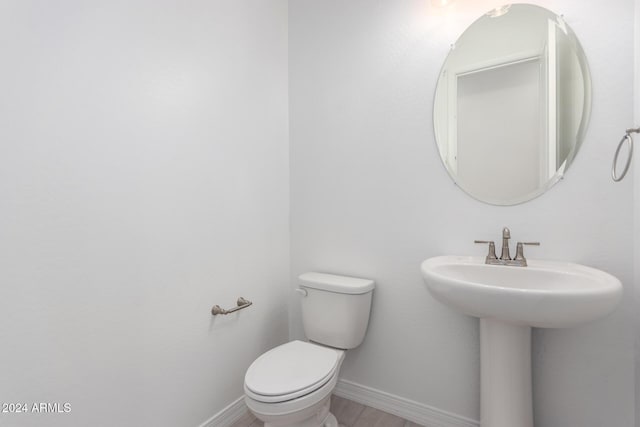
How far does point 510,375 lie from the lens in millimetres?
1210

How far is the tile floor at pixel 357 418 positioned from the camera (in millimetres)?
1562

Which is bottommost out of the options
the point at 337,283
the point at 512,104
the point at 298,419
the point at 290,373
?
the point at 298,419

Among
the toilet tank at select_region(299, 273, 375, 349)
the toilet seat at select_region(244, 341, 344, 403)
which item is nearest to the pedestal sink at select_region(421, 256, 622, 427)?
the toilet tank at select_region(299, 273, 375, 349)

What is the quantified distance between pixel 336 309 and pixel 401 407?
2.00ft

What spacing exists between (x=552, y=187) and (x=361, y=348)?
4.00 ft

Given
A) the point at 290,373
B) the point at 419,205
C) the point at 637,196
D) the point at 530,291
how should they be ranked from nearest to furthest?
the point at 530,291 → the point at 637,196 → the point at 290,373 → the point at 419,205

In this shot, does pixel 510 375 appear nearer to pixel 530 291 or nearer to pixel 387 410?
pixel 530 291

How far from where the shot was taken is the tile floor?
1562 millimetres

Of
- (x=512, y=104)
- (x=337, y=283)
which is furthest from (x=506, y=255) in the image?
(x=337, y=283)

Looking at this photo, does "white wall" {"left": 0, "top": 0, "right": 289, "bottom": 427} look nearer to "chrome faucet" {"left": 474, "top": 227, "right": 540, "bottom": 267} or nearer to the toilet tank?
the toilet tank

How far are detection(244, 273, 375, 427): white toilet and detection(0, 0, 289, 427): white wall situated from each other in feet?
1.04

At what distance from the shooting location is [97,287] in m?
1.08

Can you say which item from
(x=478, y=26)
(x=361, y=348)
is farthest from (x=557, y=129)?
(x=361, y=348)

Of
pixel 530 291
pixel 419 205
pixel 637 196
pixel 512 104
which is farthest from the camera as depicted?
pixel 419 205
